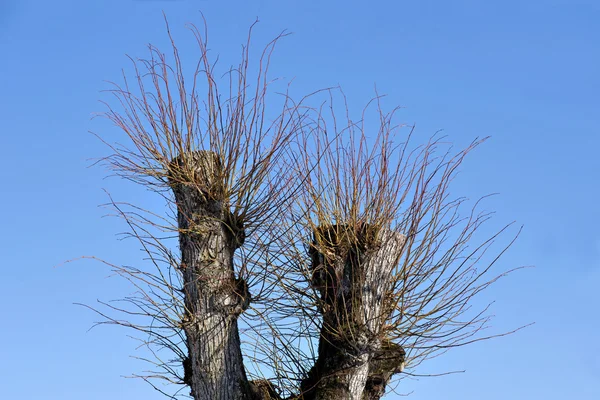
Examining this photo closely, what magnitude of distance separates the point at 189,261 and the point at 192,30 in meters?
2.49

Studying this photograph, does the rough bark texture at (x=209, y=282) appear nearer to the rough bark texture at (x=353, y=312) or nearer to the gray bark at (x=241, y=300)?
the gray bark at (x=241, y=300)

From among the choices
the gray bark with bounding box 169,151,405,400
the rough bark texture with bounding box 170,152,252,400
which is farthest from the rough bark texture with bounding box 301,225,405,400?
the rough bark texture with bounding box 170,152,252,400

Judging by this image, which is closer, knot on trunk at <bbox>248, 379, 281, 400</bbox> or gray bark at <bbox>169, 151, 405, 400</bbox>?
gray bark at <bbox>169, 151, 405, 400</bbox>

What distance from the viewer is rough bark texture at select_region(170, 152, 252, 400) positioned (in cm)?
634

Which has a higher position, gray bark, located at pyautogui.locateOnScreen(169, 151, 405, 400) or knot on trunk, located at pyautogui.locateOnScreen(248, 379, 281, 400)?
gray bark, located at pyautogui.locateOnScreen(169, 151, 405, 400)

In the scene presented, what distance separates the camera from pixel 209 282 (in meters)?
6.44

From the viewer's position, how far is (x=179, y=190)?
21.9ft

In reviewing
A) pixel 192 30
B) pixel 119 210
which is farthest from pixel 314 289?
A: pixel 192 30

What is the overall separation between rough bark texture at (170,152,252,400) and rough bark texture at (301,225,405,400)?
875 millimetres

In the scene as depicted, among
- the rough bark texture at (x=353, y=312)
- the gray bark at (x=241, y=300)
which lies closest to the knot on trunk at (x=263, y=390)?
the gray bark at (x=241, y=300)

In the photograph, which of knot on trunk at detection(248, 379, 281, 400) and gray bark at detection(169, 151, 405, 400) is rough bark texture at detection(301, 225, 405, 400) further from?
knot on trunk at detection(248, 379, 281, 400)

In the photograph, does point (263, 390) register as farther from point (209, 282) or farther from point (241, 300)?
point (209, 282)

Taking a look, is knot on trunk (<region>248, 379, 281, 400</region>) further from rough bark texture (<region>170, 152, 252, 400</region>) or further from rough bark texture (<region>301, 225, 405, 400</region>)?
rough bark texture (<region>301, 225, 405, 400</region>)

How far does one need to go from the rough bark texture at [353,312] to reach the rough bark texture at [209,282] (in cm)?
88
